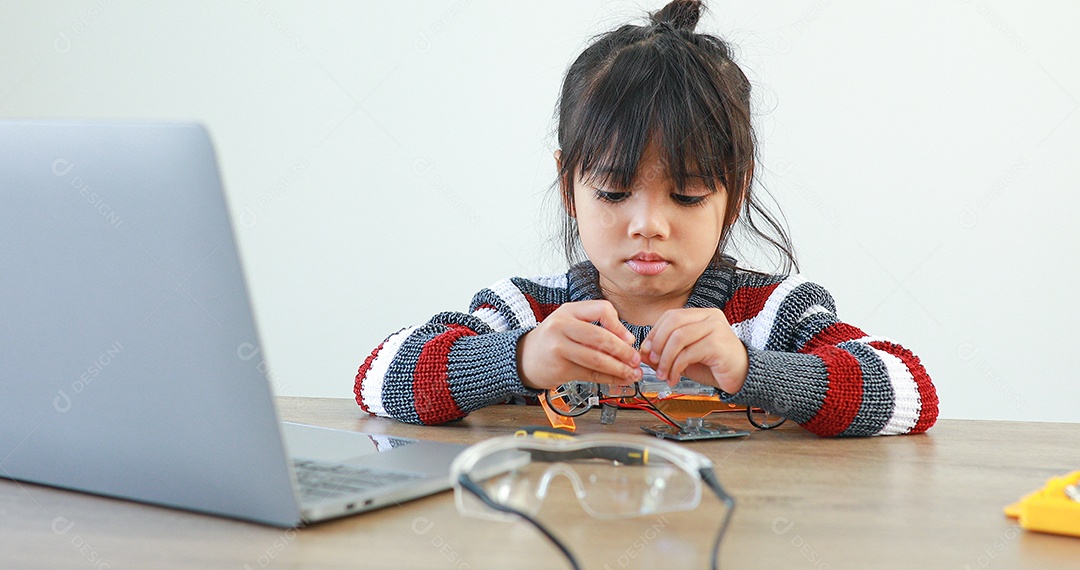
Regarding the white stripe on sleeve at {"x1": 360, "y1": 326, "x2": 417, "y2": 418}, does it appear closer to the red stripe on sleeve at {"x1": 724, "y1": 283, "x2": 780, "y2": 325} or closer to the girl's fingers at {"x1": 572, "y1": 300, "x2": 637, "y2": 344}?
the girl's fingers at {"x1": 572, "y1": 300, "x2": 637, "y2": 344}

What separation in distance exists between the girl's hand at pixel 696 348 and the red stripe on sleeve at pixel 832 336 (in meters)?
0.21

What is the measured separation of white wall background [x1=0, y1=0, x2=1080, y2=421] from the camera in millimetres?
1987

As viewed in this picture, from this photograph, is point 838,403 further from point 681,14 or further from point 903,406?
Result: point 681,14

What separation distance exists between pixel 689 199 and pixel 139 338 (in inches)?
27.2

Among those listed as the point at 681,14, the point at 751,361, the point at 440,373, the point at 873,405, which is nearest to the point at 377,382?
the point at 440,373

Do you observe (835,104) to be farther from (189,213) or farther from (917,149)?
(189,213)

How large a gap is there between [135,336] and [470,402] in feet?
1.55

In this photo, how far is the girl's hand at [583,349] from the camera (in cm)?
85

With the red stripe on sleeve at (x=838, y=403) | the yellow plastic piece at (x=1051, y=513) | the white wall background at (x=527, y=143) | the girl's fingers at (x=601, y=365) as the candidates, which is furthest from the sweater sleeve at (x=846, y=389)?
the white wall background at (x=527, y=143)

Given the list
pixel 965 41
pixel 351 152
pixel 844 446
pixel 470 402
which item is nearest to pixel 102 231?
pixel 470 402

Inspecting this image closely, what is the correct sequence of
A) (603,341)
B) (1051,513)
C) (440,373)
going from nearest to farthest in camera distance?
(1051,513), (603,341), (440,373)

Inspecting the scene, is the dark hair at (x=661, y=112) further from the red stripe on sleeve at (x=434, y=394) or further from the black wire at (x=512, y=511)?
the black wire at (x=512, y=511)

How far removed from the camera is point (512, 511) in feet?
1.38

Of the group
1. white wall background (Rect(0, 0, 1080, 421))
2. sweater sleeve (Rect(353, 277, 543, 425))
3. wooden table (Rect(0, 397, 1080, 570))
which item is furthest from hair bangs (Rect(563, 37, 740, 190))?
white wall background (Rect(0, 0, 1080, 421))
